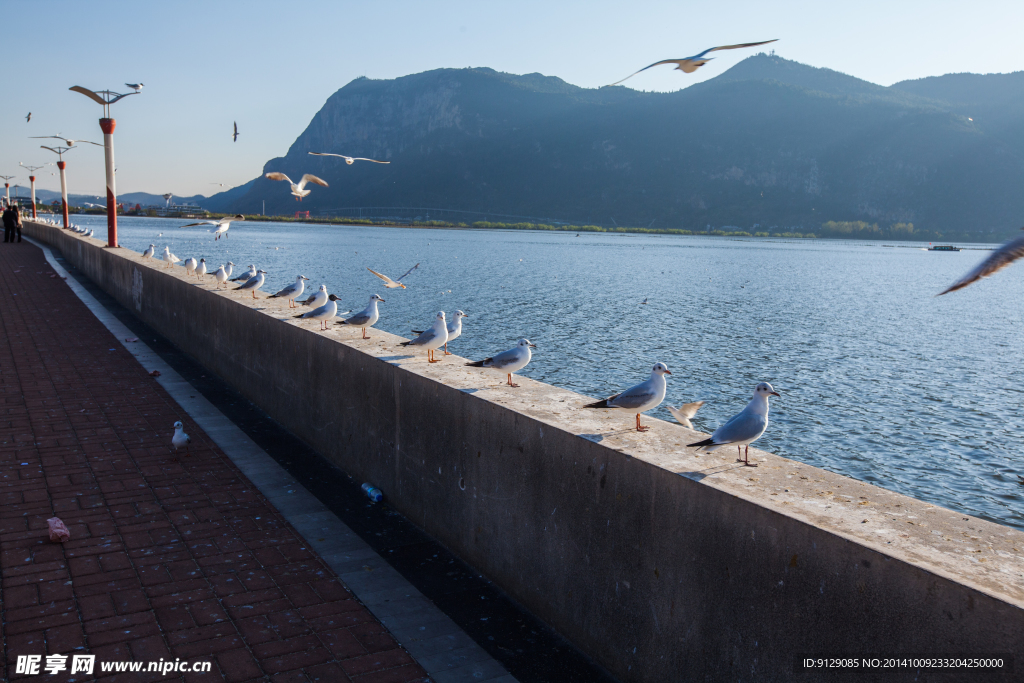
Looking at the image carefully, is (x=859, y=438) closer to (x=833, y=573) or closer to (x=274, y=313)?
(x=274, y=313)

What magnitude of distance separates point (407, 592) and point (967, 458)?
14610 millimetres

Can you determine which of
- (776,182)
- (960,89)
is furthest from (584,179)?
(960,89)

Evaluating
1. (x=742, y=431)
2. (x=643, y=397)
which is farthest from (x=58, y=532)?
(x=742, y=431)

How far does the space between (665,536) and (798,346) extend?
1096 inches

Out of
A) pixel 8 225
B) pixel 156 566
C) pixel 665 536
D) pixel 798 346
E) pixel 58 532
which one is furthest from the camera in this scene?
pixel 8 225

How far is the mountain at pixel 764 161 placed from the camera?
→ 122 m

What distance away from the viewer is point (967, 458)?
1518 cm

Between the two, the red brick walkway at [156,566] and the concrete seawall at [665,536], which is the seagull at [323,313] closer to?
the red brick walkway at [156,566]

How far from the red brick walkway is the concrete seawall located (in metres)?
0.96

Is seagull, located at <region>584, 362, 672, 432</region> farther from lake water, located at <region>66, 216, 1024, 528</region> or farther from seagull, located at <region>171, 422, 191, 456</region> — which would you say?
lake water, located at <region>66, 216, 1024, 528</region>

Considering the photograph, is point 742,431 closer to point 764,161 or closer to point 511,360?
point 511,360

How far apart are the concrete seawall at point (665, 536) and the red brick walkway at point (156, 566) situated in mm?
960

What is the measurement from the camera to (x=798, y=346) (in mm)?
29172

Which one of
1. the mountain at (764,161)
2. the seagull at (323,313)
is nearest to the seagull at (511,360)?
the seagull at (323,313)
